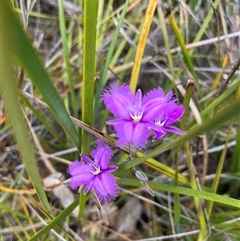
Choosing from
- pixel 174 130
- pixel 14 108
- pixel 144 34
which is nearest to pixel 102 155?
pixel 174 130

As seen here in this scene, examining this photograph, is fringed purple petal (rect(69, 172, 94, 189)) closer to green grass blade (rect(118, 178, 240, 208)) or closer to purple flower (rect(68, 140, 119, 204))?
purple flower (rect(68, 140, 119, 204))

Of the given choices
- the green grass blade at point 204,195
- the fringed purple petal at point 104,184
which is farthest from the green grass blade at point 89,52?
the green grass blade at point 204,195

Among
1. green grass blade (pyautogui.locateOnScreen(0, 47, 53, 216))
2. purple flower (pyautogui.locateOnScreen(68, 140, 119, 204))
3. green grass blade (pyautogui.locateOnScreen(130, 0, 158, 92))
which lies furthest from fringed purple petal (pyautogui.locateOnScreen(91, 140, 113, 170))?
green grass blade (pyautogui.locateOnScreen(130, 0, 158, 92))

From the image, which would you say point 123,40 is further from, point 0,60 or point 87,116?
point 0,60

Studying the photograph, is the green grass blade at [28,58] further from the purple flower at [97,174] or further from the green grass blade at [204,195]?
the green grass blade at [204,195]

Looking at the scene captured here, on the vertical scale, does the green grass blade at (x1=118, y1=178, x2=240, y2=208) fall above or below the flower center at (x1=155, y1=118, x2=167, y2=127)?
below

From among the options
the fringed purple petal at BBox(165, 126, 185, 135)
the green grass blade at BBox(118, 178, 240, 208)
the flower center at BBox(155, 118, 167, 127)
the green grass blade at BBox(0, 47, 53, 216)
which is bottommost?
the green grass blade at BBox(118, 178, 240, 208)

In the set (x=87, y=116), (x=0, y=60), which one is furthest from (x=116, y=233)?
(x=0, y=60)
